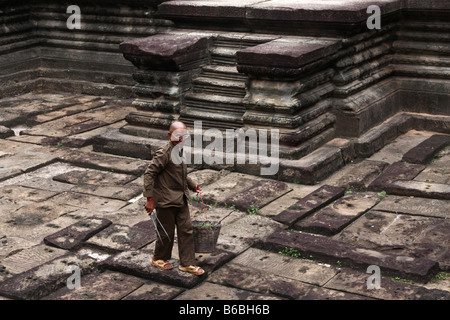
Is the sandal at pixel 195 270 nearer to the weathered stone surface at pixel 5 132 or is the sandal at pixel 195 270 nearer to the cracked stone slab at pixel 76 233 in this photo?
the cracked stone slab at pixel 76 233

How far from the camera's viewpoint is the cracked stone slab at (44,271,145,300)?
18.6 feet

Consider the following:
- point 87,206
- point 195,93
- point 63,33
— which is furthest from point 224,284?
point 63,33

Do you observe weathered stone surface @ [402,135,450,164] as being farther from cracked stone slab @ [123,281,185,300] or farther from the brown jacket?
cracked stone slab @ [123,281,185,300]

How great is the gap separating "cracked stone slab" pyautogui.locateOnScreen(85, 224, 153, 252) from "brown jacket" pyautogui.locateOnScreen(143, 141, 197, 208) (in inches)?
29.0

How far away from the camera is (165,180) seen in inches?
232

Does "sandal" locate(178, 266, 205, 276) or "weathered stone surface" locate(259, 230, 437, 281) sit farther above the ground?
"sandal" locate(178, 266, 205, 276)

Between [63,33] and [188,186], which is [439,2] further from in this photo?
[63,33]

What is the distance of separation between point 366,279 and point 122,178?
10.4 feet

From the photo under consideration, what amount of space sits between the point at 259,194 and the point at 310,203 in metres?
0.53

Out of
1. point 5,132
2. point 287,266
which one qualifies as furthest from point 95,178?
point 287,266

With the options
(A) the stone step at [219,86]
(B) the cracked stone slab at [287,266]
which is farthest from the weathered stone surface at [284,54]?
(B) the cracked stone slab at [287,266]

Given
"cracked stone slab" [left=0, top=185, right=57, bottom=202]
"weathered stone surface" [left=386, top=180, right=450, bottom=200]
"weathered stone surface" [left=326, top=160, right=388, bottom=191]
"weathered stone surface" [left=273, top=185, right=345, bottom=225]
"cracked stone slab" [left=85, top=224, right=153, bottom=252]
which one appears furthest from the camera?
"weathered stone surface" [left=326, top=160, right=388, bottom=191]

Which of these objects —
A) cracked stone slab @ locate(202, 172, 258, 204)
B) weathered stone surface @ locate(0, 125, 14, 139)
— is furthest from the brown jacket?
weathered stone surface @ locate(0, 125, 14, 139)

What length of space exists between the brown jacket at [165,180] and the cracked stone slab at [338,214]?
1.42 meters
